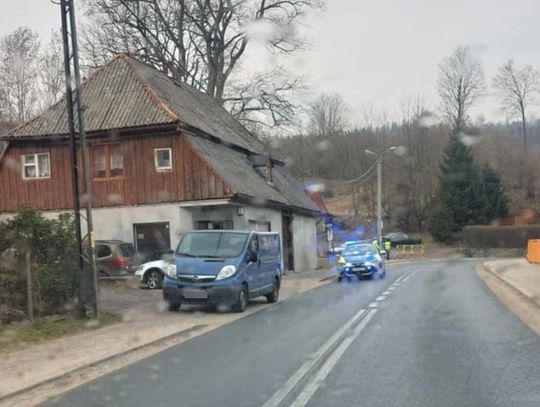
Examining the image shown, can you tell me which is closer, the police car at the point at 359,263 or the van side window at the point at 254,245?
the van side window at the point at 254,245

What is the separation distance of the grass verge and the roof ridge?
1425cm

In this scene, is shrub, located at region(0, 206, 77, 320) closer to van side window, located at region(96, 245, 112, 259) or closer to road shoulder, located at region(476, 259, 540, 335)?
van side window, located at region(96, 245, 112, 259)

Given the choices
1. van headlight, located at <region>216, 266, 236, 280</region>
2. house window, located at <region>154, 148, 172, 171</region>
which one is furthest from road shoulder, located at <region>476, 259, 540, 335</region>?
house window, located at <region>154, 148, 172, 171</region>

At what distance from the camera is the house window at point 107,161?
1113 inches

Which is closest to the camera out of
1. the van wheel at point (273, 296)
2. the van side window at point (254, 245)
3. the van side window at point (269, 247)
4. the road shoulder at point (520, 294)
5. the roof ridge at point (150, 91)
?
the road shoulder at point (520, 294)

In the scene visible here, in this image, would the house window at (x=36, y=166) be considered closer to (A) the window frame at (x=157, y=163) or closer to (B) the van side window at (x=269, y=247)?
(A) the window frame at (x=157, y=163)

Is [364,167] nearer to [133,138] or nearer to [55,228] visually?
[133,138]

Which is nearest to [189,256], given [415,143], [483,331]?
[483,331]

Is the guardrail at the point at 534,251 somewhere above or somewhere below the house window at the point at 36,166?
below

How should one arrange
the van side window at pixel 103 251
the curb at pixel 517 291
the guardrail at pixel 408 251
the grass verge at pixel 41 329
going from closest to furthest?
1. the grass verge at pixel 41 329
2. the curb at pixel 517 291
3. the van side window at pixel 103 251
4. the guardrail at pixel 408 251

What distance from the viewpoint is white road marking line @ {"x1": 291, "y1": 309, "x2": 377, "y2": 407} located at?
23.0 ft

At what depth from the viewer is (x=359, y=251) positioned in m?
29.3

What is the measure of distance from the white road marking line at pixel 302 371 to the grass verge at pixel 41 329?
4761 millimetres

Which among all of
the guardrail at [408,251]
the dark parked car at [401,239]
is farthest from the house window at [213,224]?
the dark parked car at [401,239]
